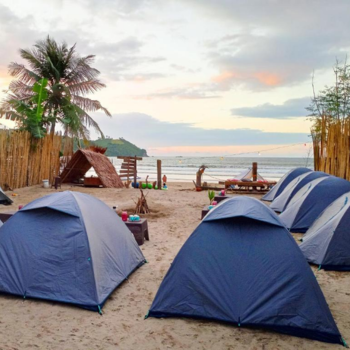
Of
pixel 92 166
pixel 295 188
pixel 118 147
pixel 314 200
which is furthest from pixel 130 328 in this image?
pixel 118 147

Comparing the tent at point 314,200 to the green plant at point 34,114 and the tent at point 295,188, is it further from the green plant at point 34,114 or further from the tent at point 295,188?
the green plant at point 34,114

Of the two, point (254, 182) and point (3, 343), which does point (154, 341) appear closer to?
point (3, 343)

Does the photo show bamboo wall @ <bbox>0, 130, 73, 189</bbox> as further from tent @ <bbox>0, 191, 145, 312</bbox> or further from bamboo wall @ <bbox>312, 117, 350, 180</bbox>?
bamboo wall @ <bbox>312, 117, 350, 180</bbox>

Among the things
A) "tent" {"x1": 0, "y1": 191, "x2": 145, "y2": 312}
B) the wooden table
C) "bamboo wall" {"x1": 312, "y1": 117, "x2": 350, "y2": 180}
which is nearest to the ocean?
the wooden table

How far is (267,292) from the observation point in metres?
3.50

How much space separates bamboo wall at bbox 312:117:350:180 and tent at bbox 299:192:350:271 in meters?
3.35

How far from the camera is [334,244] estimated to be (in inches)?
205

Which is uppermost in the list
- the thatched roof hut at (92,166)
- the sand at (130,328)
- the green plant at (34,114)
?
the green plant at (34,114)

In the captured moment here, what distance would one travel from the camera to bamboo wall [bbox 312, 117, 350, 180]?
839 cm

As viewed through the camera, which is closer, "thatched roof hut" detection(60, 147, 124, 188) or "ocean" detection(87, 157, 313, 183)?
"thatched roof hut" detection(60, 147, 124, 188)

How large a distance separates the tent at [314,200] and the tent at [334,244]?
1833 mm

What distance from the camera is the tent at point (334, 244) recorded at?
204 inches

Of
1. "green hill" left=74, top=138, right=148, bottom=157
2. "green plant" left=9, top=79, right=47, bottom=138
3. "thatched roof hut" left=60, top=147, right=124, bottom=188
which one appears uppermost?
"green hill" left=74, top=138, right=148, bottom=157

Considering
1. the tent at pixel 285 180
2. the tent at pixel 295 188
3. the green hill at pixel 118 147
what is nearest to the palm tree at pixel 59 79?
the tent at pixel 285 180
